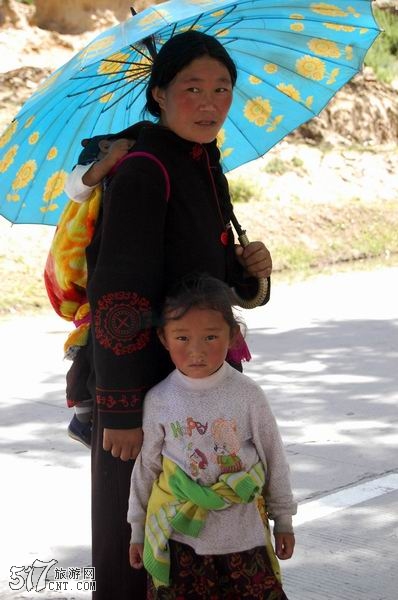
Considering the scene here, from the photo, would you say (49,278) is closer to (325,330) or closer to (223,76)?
(223,76)

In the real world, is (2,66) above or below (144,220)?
above

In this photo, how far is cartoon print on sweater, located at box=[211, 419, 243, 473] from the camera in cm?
275

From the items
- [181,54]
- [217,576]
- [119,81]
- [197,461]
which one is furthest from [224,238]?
[217,576]

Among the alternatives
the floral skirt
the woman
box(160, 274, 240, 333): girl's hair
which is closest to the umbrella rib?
the woman

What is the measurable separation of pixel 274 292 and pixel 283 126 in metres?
7.07

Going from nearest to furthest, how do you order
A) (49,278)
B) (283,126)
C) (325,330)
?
(49,278), (283,126), (325,330)

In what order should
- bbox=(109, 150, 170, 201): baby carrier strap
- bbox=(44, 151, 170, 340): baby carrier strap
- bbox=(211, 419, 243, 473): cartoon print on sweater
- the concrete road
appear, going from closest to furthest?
bbox=(211, 419, 243, 473): cartoon print on sweater → bbox=(109, 150, 170, 201): baby carrier strap → bbox=(44, 151, 170, 340): baby carrier strap → the concrete road

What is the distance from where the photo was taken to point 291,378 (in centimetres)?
717

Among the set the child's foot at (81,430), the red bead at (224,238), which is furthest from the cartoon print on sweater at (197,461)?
the red bead at (224,238)

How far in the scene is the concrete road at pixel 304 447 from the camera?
Answer: 4.10 metres

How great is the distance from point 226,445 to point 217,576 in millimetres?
327

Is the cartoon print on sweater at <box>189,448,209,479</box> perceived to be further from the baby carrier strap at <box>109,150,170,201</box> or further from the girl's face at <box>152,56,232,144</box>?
the girl's face at <box>152,56,232,144</box>

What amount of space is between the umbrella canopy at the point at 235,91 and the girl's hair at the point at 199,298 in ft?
2.08

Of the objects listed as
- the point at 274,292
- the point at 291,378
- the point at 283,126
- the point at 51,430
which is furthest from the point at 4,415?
the point at 274,292
